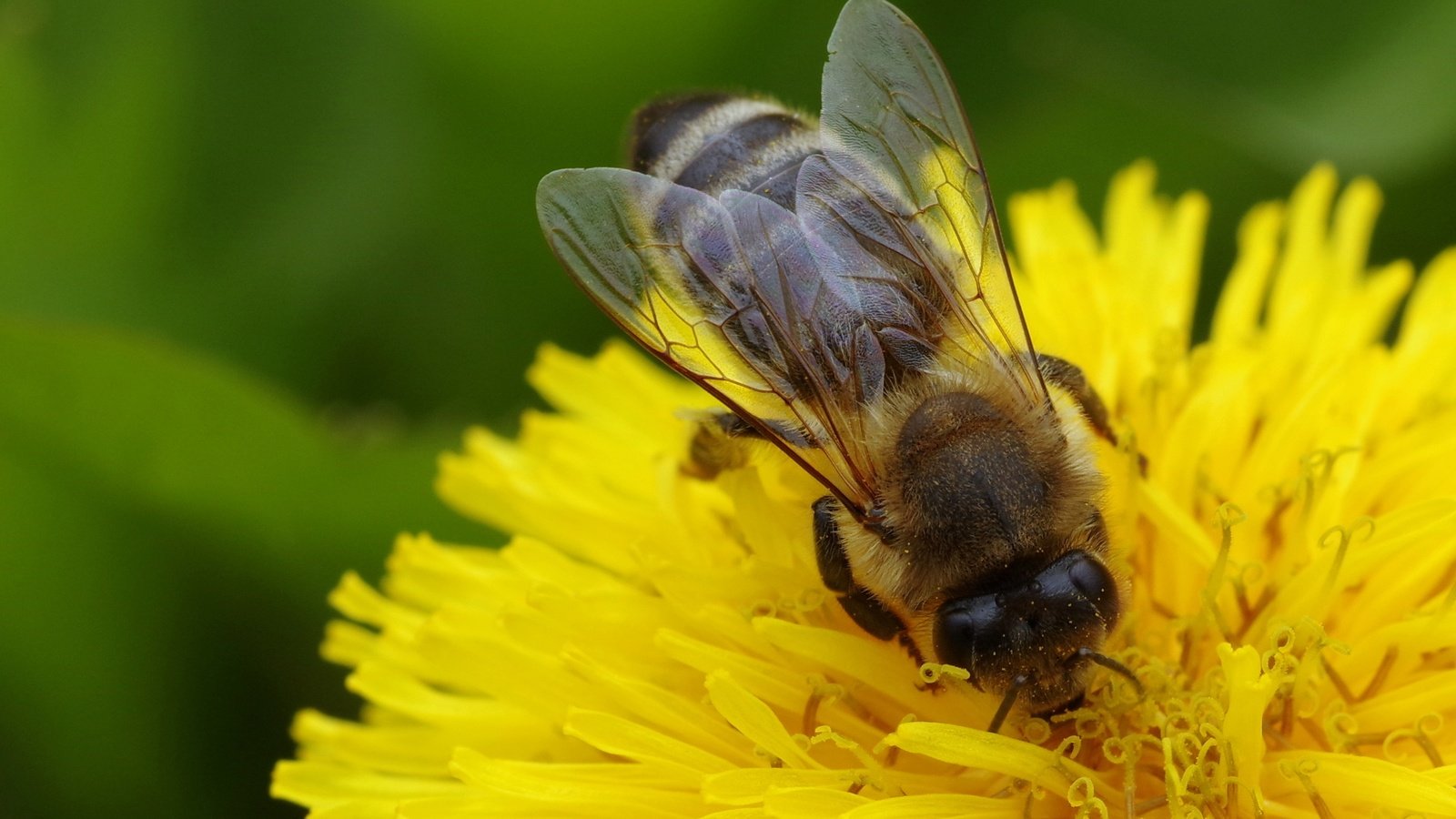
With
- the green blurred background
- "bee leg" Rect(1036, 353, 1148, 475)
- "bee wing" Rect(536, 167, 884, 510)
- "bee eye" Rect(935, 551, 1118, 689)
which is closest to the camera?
"bee eye" Rect(935, 551, 1118, 689)

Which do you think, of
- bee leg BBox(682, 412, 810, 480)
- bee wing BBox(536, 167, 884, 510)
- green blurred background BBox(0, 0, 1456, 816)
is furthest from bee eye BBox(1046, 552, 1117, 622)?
green blurred background BBox(0, 0, 1456, 816)

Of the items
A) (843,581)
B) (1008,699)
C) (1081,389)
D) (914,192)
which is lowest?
(1008,699)

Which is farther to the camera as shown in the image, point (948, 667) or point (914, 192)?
point (914, 192)

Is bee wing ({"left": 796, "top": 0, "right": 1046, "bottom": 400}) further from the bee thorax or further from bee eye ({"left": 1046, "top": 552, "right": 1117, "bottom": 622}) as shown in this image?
bee eye ({"left": 1046, "top": 552, "right": 1117, "bottom": 622})

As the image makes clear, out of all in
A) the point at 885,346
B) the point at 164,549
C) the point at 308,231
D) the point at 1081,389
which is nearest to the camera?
the point at 885,346

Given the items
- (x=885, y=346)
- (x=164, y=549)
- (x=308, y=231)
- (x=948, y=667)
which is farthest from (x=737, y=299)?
(x=308, y=231)

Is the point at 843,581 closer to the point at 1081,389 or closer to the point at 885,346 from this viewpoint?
the point at 885,346

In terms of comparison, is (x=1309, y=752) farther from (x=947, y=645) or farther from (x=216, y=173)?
(x=216, y=173)
